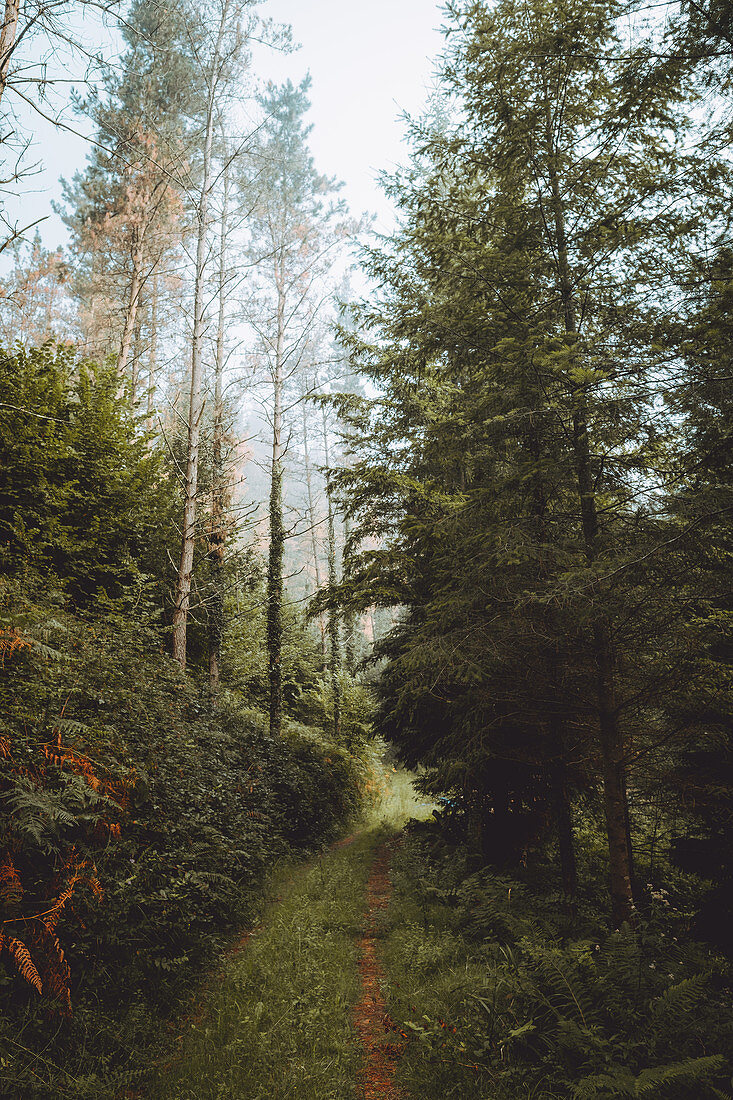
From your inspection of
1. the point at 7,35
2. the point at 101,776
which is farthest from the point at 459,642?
the point at 7,35

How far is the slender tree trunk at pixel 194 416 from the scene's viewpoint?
8.82 meters

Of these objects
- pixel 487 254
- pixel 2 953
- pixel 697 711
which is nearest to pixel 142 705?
pixel 2 953

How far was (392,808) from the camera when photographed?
18.1 m

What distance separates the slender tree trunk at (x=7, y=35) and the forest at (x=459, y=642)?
6cm

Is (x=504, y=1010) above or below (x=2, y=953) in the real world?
below

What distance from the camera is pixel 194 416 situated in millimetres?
9250

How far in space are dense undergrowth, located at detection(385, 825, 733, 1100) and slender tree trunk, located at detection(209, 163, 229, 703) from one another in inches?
237

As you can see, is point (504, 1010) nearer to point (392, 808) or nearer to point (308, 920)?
point (308, 920)

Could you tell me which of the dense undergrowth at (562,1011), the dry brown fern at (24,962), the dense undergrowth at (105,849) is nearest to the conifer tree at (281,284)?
the dense undergrowth at (105,849)

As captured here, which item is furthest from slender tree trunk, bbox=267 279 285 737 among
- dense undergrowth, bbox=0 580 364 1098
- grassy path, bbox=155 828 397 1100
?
grassy path, bbox=155 828 397 1100

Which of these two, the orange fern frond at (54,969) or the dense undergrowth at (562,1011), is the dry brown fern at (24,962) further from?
the dense undergrowth at (562,1011)

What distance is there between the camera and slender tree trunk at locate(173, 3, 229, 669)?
8820 mm

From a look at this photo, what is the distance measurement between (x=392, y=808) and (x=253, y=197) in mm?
19151

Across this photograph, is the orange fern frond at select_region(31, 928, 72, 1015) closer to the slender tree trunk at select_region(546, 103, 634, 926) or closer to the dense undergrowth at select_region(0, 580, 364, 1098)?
the dense undergrowth at select_region(0, 580, 364, 1098)
